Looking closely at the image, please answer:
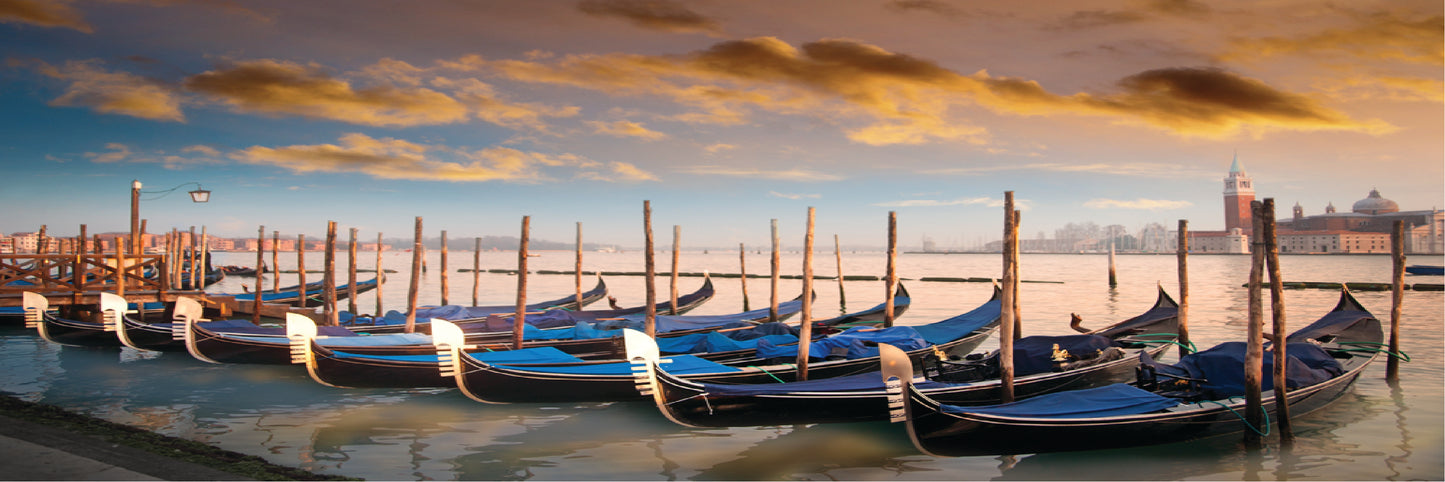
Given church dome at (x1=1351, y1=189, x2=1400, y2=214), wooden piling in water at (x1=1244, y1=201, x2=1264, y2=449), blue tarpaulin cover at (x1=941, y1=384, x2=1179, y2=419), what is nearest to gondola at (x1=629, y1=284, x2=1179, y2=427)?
blue tarpaulin cover at (x1=941, y1=384, x2=1179, y2=419)

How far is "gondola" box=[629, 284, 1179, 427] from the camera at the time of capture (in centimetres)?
764

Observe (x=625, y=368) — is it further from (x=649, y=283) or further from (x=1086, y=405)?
(x=1086, y=405)

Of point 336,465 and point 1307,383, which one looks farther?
point 1307,383

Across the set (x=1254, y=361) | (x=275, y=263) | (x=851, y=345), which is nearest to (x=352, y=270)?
(x=275, y=263)

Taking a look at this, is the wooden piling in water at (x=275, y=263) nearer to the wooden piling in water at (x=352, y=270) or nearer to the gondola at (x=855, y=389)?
the wooden piling in water at (x=352, y=270)

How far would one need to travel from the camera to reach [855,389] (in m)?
7.95

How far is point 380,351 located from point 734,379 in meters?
5.59

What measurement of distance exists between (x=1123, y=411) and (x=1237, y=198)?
526 ft

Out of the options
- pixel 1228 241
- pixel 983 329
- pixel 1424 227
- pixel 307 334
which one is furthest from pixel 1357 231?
pixel 307 334

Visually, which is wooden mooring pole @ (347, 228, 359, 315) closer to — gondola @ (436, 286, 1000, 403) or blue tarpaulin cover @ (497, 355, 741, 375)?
gondola @ (436, 286, 1000, 403)

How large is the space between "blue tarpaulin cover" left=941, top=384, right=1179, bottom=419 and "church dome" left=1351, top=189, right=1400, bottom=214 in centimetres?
17355

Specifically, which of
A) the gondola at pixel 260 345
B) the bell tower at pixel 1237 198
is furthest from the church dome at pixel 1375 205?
the gondola at pixel 260 345

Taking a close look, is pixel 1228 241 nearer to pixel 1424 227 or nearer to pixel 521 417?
pixel 1424 227

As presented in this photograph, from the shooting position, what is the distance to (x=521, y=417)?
9008 millimetres
